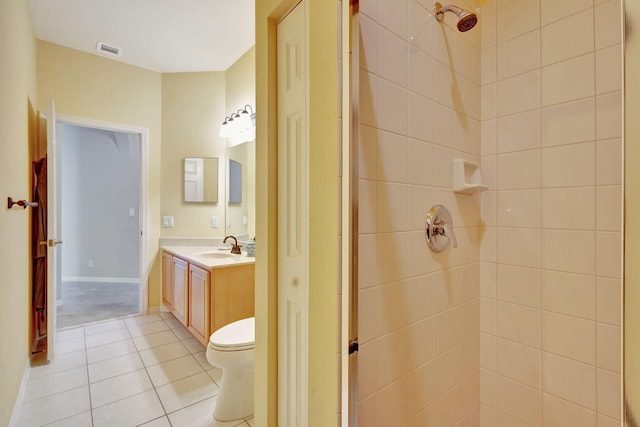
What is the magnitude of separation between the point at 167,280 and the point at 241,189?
1.19 m

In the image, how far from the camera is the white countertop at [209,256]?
2.17 metres

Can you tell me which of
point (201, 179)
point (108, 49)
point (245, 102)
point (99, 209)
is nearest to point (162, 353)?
point (201, 179)

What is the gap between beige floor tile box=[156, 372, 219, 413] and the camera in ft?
5.65

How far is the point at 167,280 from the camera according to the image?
2.99 m

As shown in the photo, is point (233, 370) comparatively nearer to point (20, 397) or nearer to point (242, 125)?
point (20, 397)

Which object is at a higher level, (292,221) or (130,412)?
(292,221)

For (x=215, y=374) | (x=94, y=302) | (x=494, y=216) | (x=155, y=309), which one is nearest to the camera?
(x=494, y=216)

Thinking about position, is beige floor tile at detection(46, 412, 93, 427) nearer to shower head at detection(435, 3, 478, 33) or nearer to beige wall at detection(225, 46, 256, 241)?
beige wall at detection(225, 46, 256, 241)

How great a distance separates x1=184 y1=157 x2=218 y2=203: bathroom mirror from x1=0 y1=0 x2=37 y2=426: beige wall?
4.21ft

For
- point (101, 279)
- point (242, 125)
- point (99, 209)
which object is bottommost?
point (101, 279)

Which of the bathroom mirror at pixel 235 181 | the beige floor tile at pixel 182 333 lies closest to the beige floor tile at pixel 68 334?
the beige floor tile at pixel 182 333

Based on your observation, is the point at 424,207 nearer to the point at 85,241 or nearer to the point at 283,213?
the point at 283,213

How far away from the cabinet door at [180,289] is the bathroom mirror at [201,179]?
2.61 ft

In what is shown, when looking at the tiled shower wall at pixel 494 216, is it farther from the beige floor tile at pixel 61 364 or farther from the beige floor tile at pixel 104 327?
the beige floor tile at pixel 104 327
